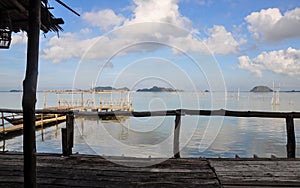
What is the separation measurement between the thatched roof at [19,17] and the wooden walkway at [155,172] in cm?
218

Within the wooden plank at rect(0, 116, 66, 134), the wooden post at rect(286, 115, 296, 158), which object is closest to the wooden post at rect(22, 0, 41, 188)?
the wooden post at rect(286, 115, 296, 158)

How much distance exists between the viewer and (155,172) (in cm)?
353

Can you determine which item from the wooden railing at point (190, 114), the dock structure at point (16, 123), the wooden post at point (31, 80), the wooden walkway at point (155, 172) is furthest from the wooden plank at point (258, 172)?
the dock structure at point (16, 123)

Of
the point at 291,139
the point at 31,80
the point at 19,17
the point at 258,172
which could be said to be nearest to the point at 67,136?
the point at 19,17

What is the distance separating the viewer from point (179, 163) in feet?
13.1

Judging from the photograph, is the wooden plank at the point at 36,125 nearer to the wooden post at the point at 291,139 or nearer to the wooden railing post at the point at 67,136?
the wooden railing post at the point at 67,136

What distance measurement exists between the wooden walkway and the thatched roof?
7.16ft

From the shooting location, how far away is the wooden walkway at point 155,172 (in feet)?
10.1

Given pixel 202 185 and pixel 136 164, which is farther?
pixel 136 164

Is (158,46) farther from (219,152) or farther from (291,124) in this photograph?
(219,152)

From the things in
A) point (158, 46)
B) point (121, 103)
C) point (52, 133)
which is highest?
point (158, 46)

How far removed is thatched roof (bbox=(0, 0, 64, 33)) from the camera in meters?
3.35

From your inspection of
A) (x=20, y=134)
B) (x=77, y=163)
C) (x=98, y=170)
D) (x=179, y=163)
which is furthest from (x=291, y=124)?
(x=20, y=134)

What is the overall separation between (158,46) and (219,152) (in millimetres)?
10146
